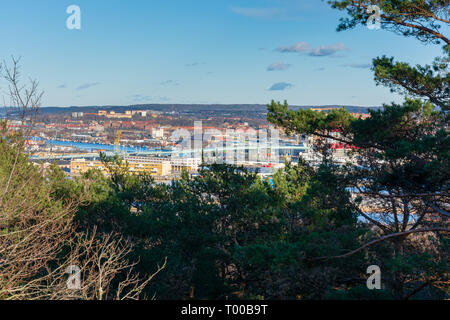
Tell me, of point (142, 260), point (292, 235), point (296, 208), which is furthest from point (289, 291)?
point (142, 260)

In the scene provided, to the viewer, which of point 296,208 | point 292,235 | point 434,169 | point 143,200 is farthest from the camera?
point 143,200

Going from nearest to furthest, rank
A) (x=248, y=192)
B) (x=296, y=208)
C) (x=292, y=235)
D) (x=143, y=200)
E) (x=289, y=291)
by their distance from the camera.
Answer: (x=289, y=291) < (x=292, y=235) < (x=296, y=208) < (x=248, y=192) < (x=143, y=200)

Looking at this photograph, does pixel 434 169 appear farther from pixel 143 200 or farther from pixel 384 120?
pixel 143 200

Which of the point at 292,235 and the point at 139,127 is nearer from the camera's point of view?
the point at 292,235

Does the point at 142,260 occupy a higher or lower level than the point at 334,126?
lower

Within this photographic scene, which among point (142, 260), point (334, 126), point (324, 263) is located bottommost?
point (142, 260)

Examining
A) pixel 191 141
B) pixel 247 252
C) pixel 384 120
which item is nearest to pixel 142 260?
pixel 247 252
